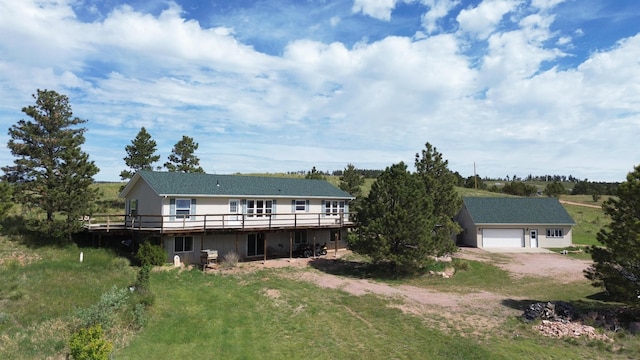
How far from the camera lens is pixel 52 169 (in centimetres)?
2700

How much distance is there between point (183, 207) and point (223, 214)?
2669mm

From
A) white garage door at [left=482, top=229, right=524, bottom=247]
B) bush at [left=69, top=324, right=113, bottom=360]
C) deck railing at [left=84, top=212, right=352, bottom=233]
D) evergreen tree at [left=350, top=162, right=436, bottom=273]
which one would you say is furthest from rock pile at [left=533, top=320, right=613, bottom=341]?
white garage door at [left=482, top=229, right=524, bottom=247]

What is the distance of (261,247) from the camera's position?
32.8 metres

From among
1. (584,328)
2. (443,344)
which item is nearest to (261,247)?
(443,344)

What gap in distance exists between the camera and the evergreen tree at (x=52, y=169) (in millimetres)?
25984

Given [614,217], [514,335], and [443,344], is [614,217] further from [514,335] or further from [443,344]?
[443,344]

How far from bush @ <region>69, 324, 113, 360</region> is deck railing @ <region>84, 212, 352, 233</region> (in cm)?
1316

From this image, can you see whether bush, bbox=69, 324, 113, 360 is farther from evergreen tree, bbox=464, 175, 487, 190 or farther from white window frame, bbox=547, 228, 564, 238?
evergreen tree, bbox=464, 175, 487, 190

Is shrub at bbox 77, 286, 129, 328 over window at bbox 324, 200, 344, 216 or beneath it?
beneath

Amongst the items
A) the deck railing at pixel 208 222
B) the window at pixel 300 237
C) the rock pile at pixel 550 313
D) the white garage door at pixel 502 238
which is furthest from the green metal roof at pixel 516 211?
the rock pile at pixel 550 313

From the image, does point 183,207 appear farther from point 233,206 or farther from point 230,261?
point 230,261

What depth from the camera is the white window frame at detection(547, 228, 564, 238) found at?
147 feet

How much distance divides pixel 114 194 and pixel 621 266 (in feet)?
183

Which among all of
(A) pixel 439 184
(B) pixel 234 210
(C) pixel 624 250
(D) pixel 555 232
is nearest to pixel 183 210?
(B) pixel 234 210
